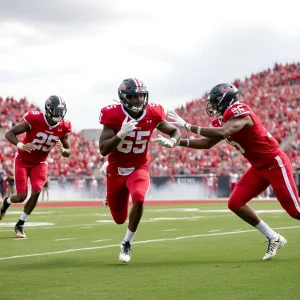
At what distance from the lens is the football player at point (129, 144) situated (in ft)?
24.7

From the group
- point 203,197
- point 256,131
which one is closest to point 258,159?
point 256,131

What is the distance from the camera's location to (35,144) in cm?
1101

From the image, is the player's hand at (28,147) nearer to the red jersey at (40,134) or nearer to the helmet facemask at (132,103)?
the red jersey at (40,134)

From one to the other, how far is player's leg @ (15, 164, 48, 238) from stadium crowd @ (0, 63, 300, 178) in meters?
18.5

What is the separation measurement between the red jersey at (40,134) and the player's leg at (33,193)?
15 centimetres

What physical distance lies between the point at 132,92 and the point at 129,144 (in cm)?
60

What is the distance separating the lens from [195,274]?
21.2 feet

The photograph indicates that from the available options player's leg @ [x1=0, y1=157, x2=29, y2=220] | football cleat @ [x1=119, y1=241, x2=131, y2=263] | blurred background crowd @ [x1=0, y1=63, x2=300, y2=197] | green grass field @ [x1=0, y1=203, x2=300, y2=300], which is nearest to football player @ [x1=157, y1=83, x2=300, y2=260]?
green grass field @ [x1=0, y1=203, x2=300, y2=300]

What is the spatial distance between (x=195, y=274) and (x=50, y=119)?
5033mm

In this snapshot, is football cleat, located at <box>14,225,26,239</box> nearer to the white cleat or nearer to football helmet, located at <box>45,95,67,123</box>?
football helmet, located at <box>45,95,67,123</box>

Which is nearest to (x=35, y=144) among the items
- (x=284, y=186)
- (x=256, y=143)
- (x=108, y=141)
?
(x=108, y=141)

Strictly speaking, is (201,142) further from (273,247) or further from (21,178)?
(21,178)

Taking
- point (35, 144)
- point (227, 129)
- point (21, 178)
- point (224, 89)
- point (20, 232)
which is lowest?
point (20, 232)

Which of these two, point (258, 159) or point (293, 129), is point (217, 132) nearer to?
point (258, 159)
